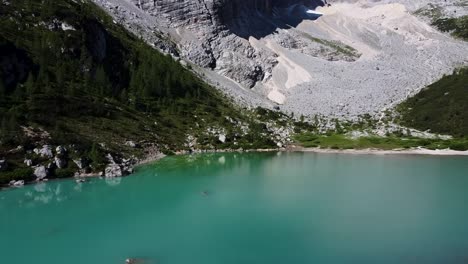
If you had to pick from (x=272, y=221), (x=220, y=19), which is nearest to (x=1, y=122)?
(x=272, y=221)

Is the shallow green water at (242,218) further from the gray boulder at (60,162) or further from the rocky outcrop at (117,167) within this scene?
the gray boulder at (60,162)

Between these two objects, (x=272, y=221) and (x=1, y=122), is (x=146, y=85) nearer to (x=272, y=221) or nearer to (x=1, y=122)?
(x=1, y=122)

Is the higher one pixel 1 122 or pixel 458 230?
pixel 1 122

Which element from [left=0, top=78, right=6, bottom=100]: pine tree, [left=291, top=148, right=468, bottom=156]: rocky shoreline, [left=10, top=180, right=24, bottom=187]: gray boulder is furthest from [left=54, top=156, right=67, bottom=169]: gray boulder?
[left=291, top=148, right=468, bottom=156]: rocky shoreline

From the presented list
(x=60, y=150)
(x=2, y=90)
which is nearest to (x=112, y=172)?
(x=60, y=150)

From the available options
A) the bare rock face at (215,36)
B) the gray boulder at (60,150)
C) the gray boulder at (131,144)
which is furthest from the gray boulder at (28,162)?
the bare rock face at (215,36)

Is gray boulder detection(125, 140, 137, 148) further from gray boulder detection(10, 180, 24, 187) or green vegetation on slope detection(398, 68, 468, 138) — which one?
green vegetation on slope detection(398, 68, 468, 138)

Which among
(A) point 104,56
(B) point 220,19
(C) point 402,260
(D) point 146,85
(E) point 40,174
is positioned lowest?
(C) point 402,260
